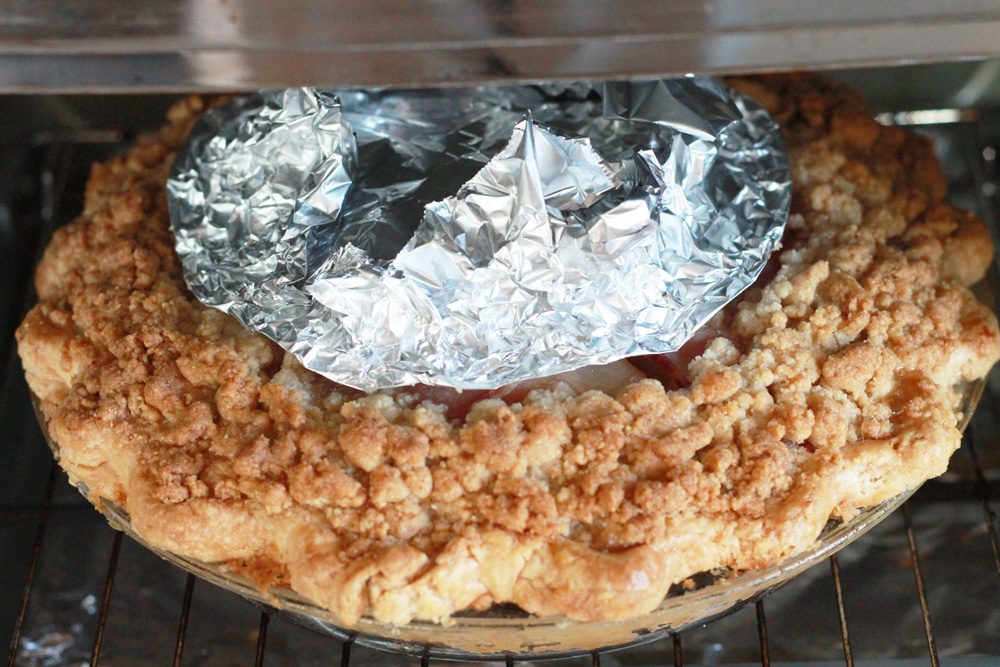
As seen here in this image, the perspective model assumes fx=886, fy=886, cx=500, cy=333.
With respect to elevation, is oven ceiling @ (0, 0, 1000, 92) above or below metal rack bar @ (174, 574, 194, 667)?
above

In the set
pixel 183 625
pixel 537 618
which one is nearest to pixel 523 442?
pixel 537 618

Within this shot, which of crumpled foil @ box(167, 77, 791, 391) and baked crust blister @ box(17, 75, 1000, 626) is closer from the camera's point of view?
baked crust blister @ box(17, 75, 1000, 626)

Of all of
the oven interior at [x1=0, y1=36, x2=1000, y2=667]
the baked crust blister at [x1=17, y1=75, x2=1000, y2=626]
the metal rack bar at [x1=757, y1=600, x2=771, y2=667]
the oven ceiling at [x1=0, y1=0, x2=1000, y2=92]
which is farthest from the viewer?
the oven interior at [x1=0, y1=36, x2=1000, y2=667]

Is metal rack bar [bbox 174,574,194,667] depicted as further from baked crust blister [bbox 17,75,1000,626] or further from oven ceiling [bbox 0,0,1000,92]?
oven ceiling [bbox 0,0,1000,92]

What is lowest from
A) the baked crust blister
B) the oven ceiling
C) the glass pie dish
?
the glass pie dish

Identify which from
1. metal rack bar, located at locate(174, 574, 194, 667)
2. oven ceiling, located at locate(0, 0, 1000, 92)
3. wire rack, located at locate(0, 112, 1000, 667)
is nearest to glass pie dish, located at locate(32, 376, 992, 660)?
metal rack bar, located at locate(174, 574, 194, 667)

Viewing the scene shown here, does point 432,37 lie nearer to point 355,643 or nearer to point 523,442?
point 523,442
